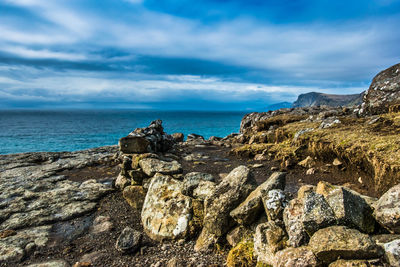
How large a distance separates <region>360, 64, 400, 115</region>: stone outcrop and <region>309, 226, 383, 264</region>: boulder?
16538 mm

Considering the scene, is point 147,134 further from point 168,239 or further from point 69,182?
point 168,239

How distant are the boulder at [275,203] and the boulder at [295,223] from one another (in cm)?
37

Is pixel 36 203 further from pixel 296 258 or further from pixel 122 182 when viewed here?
pixel 296 258

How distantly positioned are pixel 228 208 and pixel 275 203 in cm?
179

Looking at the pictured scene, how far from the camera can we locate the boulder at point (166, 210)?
356 inches

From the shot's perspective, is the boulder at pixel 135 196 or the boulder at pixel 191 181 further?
the boulder at pixel 135 196

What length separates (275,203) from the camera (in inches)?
269

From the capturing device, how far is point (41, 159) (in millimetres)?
24484

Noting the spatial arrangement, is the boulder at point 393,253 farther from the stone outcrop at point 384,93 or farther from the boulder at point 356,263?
the stone outcrop at point 384,93

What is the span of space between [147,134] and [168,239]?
1369 centimetres

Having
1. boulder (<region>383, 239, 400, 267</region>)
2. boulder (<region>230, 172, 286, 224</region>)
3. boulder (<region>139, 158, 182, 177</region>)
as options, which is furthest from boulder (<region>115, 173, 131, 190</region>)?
boulder (<region>383, 239, 400, 267</region>)

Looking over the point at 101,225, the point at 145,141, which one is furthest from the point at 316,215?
the point at 145,141

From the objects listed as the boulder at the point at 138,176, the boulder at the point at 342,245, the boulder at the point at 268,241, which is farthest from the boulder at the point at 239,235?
the boulder at the point at 138,176

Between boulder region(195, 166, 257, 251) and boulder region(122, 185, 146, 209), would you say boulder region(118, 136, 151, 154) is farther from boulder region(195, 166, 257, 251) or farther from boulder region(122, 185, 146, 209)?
boulder region(195, 166, 257, 251)
